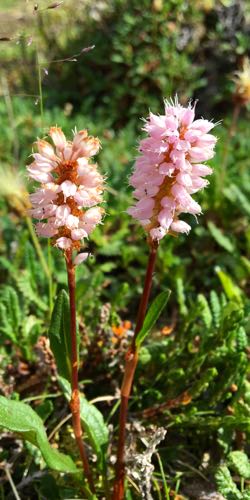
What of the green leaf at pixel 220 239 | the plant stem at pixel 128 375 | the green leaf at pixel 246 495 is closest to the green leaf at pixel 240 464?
the green leaf at pixel 246 495

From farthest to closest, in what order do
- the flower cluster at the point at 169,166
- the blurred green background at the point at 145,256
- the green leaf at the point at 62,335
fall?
the blurred green background at the point at 145,256, the green leaf at the point at 62,335, the flower cluster at the point at 169,166

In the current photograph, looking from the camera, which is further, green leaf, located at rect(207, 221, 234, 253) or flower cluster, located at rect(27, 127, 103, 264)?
green leaf, located at rect(207, 221, 234, 253)

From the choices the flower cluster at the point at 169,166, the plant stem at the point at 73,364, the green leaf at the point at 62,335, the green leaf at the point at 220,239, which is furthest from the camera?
the green leaf at the point at 220,239

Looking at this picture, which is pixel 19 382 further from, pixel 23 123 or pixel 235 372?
pixel 23 123

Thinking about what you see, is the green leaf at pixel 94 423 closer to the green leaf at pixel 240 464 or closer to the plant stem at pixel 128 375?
the plant stem at pixel 128 375

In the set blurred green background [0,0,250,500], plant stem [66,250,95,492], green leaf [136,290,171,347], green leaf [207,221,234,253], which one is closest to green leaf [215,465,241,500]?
blurred green background [0,0,250,500]

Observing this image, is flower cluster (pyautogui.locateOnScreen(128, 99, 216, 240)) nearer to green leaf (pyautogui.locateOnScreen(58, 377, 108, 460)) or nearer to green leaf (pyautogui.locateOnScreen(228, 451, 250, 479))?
green leaf (pyautogui.locateOnScreen(58, 377, 108, 460))

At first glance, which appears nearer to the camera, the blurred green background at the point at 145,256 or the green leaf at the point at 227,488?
the green leaf at the point at 227,488
